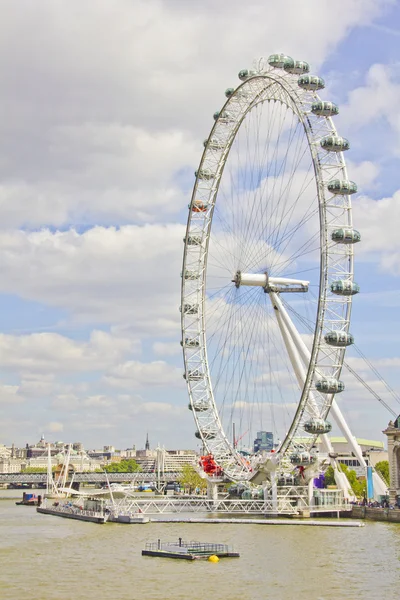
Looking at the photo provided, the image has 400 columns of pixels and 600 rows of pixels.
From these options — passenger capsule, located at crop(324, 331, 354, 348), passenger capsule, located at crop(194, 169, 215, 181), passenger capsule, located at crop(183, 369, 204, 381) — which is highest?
passenger capsule, located at crop(194, 169, 215, 181)

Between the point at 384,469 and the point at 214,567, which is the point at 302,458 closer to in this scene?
the point at 214,567

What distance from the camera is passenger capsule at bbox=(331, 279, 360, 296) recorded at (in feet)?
229

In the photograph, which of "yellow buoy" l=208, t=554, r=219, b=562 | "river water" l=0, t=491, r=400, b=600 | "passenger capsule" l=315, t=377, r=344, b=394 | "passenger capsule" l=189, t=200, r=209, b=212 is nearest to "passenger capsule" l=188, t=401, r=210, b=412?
"passenger capsule" l=189, t=200, r=209, b=212

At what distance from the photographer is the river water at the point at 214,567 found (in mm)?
37000

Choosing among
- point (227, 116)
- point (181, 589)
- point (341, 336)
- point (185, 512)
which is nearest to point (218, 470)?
point (185, 512)

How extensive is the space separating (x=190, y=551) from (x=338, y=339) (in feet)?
85.5

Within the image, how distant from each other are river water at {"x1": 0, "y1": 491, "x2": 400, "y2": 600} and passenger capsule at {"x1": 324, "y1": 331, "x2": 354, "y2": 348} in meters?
13.2

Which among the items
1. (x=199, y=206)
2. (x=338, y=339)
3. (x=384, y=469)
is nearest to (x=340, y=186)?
(x=338, y=339)

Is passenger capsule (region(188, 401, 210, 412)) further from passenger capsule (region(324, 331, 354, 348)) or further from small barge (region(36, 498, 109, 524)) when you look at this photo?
passenger capsule (region(324, 331, 354, 348))

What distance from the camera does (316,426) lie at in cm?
6969

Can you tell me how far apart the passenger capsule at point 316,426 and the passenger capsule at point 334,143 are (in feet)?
66.9

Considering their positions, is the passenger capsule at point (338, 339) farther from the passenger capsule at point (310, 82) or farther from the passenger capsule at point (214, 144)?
the passenger capsule at point (214, 144)

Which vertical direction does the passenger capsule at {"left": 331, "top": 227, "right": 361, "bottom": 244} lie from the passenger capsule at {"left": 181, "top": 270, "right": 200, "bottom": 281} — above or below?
below

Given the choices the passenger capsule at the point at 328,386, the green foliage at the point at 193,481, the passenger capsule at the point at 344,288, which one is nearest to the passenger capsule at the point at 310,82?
the passenger capsule at the point at 344,288
